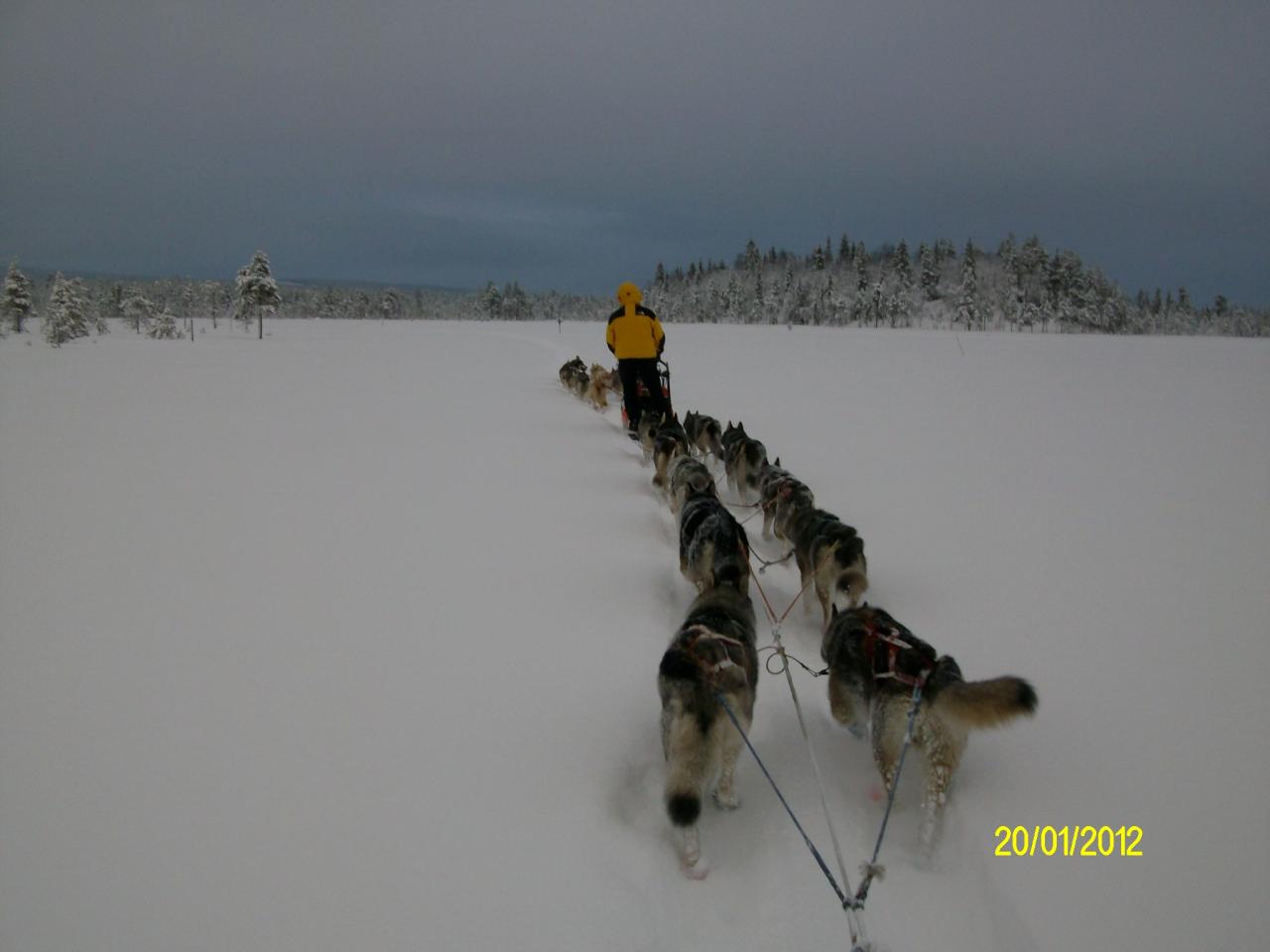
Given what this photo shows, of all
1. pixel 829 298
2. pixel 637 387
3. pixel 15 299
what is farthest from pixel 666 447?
pixel 829 298

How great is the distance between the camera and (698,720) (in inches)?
95.7

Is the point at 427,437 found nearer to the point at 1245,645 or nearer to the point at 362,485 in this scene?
the point at 362,485

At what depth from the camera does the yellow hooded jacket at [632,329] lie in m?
9.99

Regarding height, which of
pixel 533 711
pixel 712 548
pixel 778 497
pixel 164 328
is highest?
pixel 164 328

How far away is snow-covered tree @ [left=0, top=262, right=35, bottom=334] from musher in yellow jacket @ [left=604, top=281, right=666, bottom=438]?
2361 inches

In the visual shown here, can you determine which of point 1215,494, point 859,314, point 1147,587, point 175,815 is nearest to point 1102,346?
point 1215,494

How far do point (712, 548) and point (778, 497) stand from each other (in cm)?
178

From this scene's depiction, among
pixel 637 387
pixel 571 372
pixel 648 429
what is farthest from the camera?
pixel 571 372

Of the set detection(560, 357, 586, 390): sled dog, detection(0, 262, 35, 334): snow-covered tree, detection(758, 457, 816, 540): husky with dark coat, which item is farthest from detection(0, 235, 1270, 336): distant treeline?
detection(758, 457, 816, 540): husky with dark coat

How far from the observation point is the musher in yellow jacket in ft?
32.8

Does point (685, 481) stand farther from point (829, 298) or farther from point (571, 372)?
point (829, 298)

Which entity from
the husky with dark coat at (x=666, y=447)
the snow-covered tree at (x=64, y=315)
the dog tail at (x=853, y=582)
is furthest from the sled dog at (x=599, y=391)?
the snow-covered tree at (x=64, y=315)

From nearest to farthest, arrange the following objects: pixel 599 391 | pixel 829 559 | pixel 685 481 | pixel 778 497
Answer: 1. pixel 829 559
2. pixel 778 497
3. pixel 685 481
4. pixel 599 391

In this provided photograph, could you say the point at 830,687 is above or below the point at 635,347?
below
